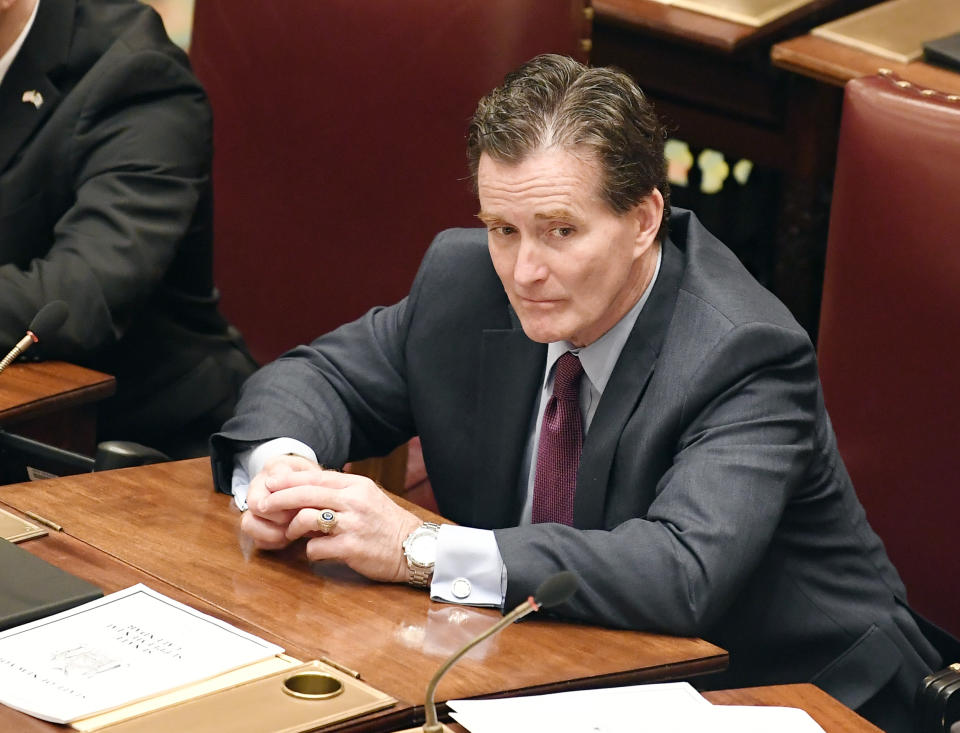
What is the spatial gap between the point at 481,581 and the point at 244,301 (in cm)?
143

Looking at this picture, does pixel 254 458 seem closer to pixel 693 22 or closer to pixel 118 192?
pixel 118 192

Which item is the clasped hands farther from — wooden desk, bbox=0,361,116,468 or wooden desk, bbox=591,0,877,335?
wooden desk, bbox=591,0,877,335

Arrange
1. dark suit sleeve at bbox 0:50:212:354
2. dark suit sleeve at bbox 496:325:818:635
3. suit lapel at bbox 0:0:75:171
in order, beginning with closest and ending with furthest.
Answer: dark suit sleeve at bbox 496:325:818:635, dark suit sleeve at bbox 0:50:212:354, suit lapel at bbox 0:0:75:171

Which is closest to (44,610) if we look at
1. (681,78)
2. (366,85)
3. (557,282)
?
(557,282)

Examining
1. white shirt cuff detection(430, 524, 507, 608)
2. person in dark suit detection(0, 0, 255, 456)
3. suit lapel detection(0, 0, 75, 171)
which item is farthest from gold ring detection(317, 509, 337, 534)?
suit lapel detection(0, 0, 75, 171)

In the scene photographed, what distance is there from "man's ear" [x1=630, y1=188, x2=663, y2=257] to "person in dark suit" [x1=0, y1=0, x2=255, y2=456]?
1.05 meters

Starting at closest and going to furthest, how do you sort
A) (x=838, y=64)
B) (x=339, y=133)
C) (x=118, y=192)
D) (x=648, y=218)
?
(x=648, y=218)
(x=118, y=192)
(x=339, y=133)
(x=838, y=64)

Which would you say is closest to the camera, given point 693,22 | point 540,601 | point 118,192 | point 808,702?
point 540,601

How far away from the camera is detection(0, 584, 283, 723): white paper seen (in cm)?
131

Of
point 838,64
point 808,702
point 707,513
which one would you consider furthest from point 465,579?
point 838,64

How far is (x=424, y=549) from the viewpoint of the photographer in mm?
1618

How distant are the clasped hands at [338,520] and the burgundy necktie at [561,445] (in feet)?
0.96

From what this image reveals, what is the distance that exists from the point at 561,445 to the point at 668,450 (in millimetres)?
162

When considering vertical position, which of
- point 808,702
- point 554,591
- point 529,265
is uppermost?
point 529,265
